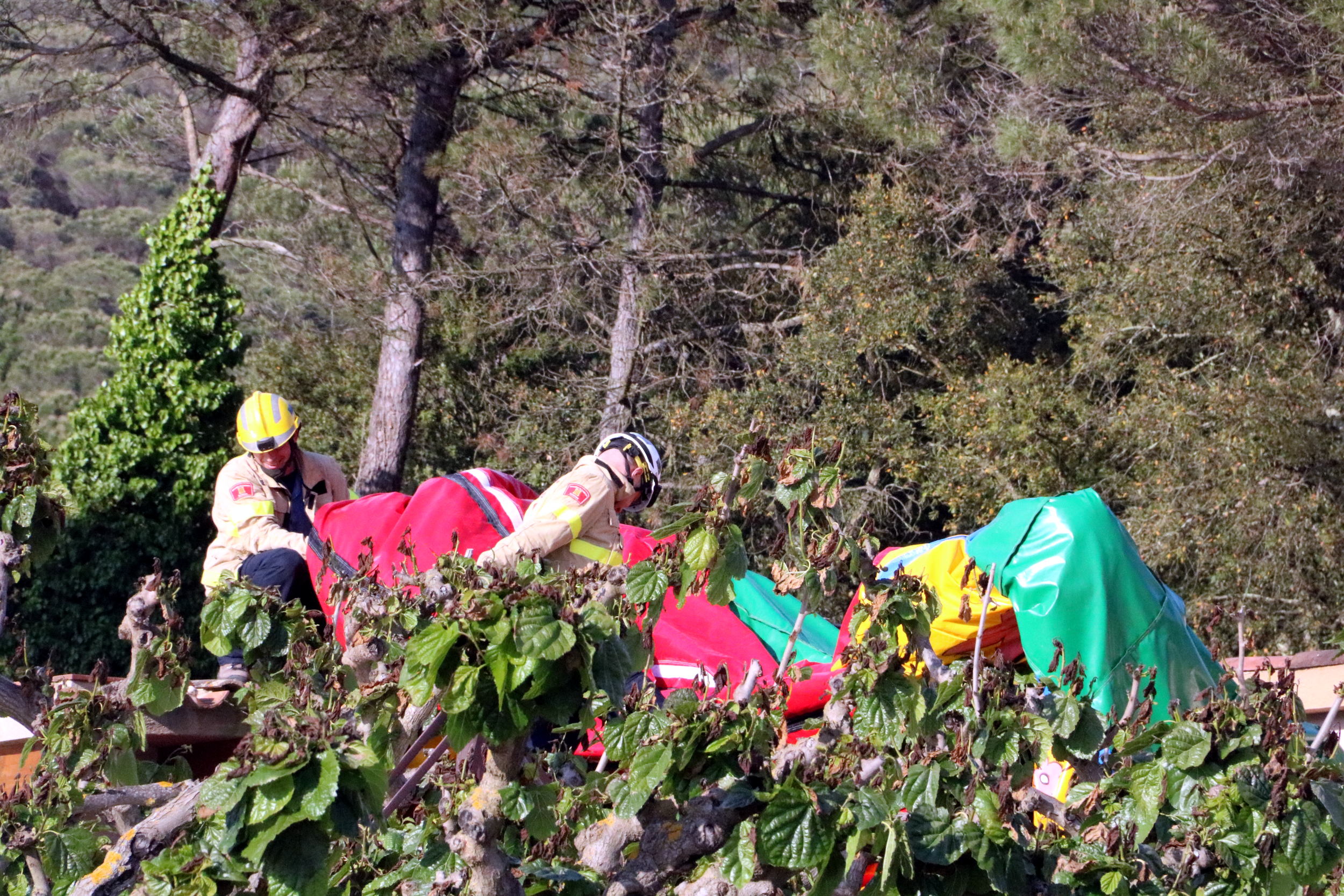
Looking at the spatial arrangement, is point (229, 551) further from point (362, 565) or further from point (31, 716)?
point (362, 565)

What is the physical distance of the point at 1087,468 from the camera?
10.7 meters

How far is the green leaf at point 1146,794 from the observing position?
2.51m

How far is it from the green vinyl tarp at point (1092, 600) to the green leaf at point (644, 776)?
221cm

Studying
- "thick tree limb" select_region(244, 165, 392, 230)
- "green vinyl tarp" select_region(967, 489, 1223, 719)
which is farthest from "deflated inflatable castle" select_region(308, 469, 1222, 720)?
"thick tree limb" select_region(244, 165, 392, 230)

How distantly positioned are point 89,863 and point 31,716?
Result: 0.49m

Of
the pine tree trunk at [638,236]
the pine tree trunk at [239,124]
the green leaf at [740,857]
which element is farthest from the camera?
the pine tree trunk at [638,236]

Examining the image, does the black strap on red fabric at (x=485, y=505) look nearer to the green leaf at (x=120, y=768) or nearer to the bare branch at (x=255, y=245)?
the green leaf at (x=120, y=768)

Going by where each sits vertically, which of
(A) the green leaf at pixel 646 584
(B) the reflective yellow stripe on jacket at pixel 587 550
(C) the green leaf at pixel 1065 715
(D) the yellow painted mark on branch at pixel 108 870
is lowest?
(D) the yellow painted mark on branch at pixel 108 870

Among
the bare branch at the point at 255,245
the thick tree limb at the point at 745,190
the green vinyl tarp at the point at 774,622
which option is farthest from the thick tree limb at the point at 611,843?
the thick tree limb at the point at 745,190

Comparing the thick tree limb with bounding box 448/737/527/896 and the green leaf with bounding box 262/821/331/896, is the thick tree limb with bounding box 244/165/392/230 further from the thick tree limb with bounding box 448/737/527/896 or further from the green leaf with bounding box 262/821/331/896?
the green leaf with bounding box 262/821/331/896

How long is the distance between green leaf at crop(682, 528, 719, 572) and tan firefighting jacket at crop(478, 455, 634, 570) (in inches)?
80.7

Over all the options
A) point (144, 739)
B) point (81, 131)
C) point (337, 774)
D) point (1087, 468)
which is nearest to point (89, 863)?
point (144, 739)

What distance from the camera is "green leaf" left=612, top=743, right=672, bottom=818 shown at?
7.83 feet

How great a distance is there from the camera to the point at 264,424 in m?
5.36
